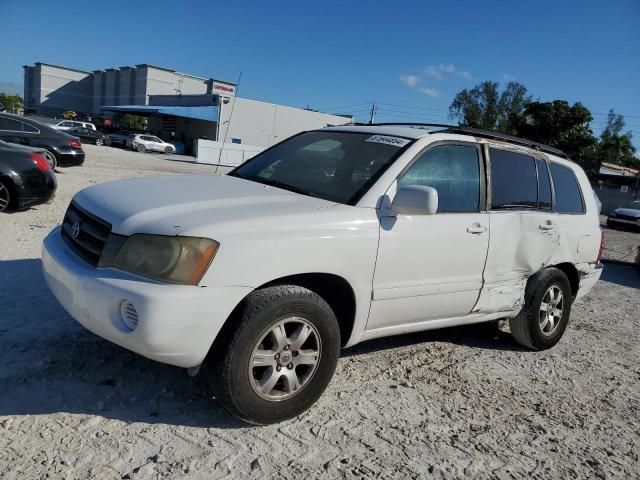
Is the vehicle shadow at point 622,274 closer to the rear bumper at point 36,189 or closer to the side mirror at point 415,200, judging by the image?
the side mirror at point 415,200

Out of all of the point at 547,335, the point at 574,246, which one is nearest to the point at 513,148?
the point at 574,246

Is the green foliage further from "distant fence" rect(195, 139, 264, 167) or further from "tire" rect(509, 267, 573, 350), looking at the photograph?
"tire" rect(509, 267, 573, 350)

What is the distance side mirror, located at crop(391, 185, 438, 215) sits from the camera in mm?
3309

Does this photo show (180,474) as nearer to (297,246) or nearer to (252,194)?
(297,246)

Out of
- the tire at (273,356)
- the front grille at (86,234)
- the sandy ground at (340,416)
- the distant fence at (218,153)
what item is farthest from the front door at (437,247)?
the distant fence at (218,153)

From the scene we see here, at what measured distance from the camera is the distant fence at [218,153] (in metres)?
33.7

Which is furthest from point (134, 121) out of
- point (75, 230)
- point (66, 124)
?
point (75, 230)

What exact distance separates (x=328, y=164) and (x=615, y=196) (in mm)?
39633

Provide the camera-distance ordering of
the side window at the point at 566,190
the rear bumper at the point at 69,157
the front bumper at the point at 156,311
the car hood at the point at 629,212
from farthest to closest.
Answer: the car hood at the point at 629,212, the rear bumper at the point at 69,157, the side window at the point at 566,190, the front bumper at the point at 156,311

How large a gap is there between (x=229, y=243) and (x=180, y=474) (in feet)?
3.73

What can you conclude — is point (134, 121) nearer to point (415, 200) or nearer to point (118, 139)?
point (118, 139)

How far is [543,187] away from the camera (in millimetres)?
4734

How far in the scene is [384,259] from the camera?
337 centimetres

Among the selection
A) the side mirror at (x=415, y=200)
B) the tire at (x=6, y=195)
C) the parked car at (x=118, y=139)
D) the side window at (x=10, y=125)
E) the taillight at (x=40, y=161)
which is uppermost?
the side mirror at (x=415, y=200)
